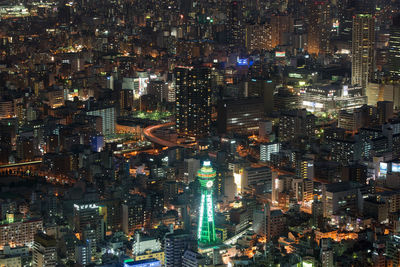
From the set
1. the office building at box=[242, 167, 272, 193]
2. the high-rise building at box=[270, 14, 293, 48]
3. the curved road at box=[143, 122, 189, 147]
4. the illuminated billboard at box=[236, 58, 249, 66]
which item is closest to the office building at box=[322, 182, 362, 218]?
the office building at box=[242, 167, 272, 193]

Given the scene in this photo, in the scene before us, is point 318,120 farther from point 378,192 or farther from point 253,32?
point 253,32

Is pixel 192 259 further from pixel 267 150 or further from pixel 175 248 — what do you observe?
pixel 267 150

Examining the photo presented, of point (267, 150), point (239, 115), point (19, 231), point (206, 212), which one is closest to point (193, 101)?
point (239, 115)

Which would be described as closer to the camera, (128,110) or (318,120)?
(318,120)

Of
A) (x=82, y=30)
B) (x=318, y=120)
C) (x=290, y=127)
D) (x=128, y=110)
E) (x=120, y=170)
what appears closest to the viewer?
(x=120, y=170)

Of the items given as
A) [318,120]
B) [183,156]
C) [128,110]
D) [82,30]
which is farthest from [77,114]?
[82,30]

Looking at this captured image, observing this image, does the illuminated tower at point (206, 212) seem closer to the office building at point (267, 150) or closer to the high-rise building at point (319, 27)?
the office building at point (267, 150)
